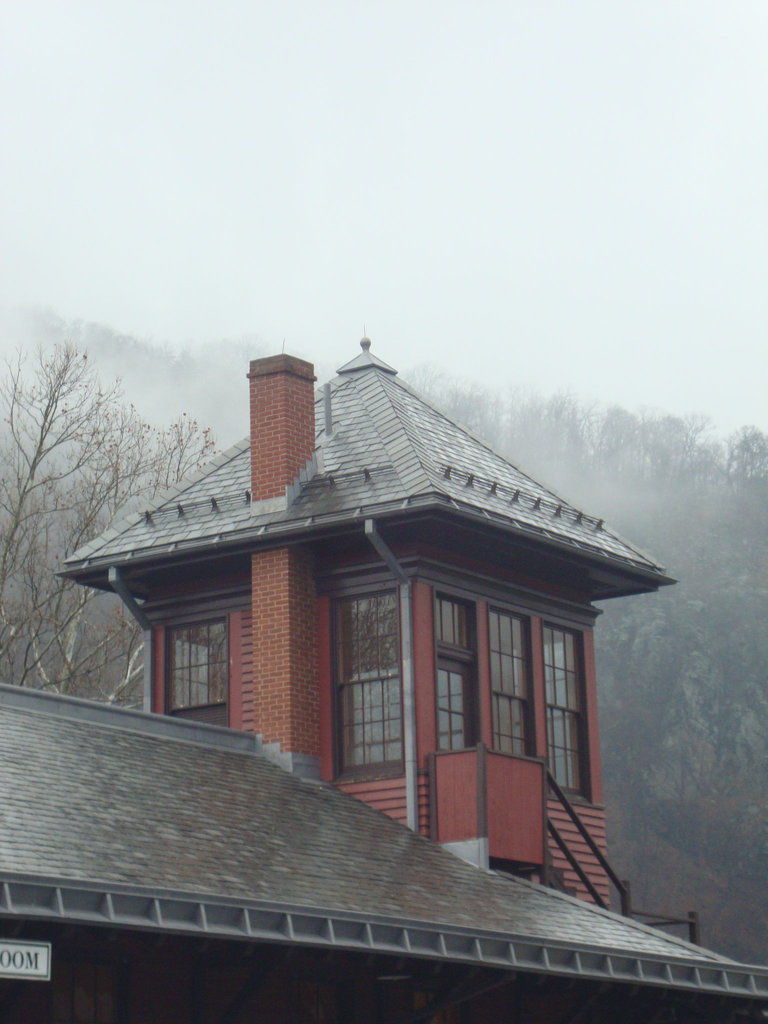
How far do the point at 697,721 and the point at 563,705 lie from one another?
221 feet

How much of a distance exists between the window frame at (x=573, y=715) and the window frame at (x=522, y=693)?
1.15 ft

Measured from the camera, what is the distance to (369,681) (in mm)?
18219

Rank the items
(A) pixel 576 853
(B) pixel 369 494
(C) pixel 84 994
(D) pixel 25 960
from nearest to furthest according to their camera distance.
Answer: (D) pixel 25 960, (C) pixel 84 994, (B) pixel 369 494, (A) pixel 576 853

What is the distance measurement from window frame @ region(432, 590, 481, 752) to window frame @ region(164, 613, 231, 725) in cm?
264

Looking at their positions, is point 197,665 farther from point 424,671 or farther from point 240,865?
point 240,865

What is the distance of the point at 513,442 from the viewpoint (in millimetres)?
113562

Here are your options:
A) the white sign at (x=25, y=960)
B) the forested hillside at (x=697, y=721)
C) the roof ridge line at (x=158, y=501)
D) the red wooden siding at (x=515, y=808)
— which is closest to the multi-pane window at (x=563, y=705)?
the red wooden siding at (x=515, y=808)

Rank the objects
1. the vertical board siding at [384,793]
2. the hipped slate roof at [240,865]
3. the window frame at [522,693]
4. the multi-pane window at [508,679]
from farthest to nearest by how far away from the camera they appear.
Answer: the multi-pane window at [508,679], the window frame at [522,693], the vertical board siding at [384,793], the hipped slate roof at [240,865]

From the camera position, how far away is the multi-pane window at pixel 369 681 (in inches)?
706

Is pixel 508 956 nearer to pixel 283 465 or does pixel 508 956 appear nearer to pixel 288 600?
pixel 288 600

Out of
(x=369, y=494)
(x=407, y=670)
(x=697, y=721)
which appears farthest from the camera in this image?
(x=697, y=721)

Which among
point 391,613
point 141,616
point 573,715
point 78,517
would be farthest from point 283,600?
point 78,517

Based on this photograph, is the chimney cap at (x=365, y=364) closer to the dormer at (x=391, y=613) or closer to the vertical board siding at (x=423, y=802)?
the dormer at (x=391, y=613)

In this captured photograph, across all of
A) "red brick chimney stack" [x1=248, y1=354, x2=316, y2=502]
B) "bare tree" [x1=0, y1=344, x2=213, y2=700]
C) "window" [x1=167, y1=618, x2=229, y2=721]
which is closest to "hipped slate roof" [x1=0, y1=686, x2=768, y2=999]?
"window" [x1=167, y1=618, x2=229, y2=721]
